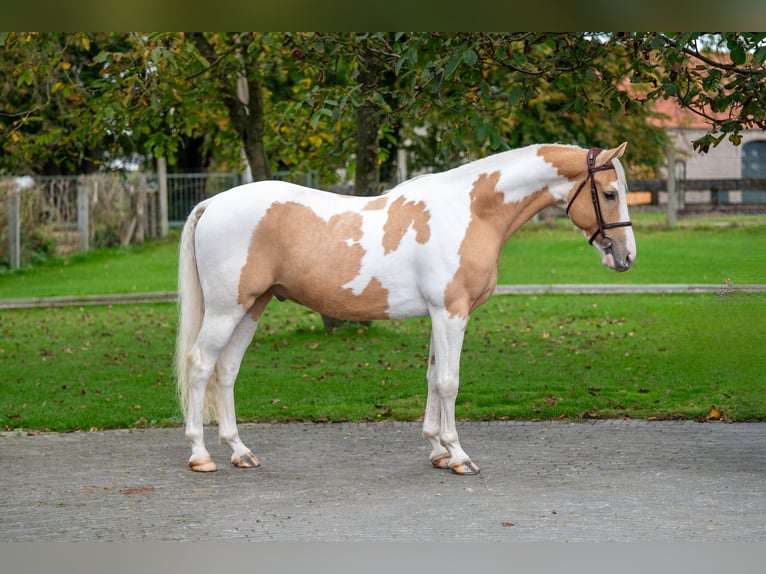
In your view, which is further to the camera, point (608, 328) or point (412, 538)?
point (608, 328)

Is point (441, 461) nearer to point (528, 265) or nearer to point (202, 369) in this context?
point (202, 369)

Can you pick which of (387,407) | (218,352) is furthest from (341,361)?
(218,352)

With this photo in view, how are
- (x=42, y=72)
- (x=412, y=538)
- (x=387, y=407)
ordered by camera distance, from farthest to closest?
(x=42, y=72), (x=387, y=407), (x=412, y=538)

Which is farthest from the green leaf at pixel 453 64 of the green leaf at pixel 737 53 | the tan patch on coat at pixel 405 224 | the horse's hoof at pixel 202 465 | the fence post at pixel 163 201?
the fence post at pixel 163 201

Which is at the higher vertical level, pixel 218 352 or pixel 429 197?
pixel 429 197

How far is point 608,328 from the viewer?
14.3 m

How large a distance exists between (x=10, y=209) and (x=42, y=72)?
1226 cm

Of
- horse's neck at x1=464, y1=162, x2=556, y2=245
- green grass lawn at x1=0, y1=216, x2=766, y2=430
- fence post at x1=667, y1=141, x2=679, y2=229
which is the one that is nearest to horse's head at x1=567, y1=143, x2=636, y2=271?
horse's neck at x1=464, y1=162, x2=556, y2=245

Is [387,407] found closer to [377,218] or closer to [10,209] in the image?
[377,218]

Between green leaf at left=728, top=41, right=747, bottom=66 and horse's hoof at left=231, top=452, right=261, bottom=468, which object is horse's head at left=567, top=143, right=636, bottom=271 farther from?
horse's hoof at left=231, top=452, right=261, bottom=468

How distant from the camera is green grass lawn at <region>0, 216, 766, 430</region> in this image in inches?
367

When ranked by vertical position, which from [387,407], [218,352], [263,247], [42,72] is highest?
[42,72]

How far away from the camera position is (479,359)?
1233 centimetres

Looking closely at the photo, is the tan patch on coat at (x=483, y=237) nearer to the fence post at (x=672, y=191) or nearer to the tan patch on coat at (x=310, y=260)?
the tan patch on coat at (x=310, y=260)
